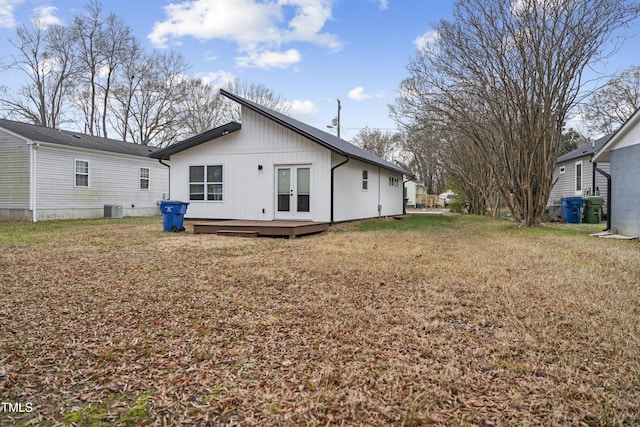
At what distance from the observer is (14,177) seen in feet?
45.4

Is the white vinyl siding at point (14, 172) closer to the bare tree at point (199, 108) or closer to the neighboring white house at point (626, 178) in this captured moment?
the bare tree at point (199, 108)

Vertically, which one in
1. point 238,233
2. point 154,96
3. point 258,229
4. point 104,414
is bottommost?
point 104,414

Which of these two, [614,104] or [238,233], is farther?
[614,104]

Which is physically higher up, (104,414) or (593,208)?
(593,208)

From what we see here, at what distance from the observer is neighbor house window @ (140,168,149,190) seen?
60.1 ft

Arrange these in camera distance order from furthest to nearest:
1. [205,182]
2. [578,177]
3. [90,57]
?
1. [90,57]
2. [578,177]
3. [205,182]

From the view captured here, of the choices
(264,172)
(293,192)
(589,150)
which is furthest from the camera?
(589,150)

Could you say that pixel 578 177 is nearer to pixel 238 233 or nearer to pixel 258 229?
pixel 258 229

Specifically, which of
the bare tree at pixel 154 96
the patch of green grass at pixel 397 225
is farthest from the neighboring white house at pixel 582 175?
the bare tree at pixel 154 96

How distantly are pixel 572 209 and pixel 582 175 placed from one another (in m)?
4.35

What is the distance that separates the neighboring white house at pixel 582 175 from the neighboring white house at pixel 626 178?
5567mm

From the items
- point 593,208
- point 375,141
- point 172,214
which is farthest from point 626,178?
point 375,141

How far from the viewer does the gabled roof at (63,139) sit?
545 inches

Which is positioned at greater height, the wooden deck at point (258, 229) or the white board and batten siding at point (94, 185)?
the white board and batten siding at point (94, 185)
